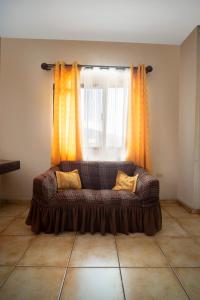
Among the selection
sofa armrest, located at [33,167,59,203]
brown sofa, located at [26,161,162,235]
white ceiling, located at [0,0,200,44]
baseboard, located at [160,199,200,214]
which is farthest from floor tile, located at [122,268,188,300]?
white ceiling, located at [0,0,200,44]

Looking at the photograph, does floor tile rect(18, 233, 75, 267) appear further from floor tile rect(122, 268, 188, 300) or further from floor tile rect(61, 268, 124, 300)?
floor tile rect(122, 268, 188, 300)

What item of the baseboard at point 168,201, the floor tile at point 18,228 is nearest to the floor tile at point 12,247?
the floor tile at point 18,228

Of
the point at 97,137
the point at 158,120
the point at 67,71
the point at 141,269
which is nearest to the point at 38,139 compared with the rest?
the point at 97,137

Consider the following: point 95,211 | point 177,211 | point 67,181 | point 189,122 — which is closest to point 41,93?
point 67,181

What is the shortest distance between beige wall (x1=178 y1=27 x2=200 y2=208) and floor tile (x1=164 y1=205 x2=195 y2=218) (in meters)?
0.13

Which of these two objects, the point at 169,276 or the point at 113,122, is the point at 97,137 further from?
the point at 169,276

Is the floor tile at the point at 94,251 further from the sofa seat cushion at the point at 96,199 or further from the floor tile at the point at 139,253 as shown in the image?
the sofa seat cushion at the point at 96,199

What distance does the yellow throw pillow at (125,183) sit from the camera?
8.75ft

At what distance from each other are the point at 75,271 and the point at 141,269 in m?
0.57

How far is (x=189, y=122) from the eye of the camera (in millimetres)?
3090

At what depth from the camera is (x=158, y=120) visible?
344 centimetres

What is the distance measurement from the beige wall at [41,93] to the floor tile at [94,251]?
5.43 feet

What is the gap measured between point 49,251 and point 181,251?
4.42 ft

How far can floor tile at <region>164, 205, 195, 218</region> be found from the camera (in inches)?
115
